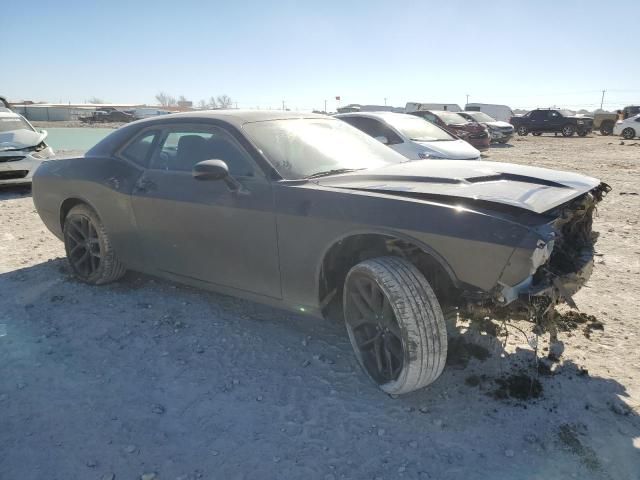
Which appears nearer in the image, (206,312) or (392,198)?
(392,198)

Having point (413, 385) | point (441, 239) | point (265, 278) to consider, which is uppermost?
point (441, 239)

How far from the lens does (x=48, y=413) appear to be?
Result: 2.67 meters

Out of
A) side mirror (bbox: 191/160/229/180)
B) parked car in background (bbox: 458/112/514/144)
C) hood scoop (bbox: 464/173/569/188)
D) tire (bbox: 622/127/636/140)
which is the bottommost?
tire (bbox: 622/127/636/140)

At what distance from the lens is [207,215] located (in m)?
3.40

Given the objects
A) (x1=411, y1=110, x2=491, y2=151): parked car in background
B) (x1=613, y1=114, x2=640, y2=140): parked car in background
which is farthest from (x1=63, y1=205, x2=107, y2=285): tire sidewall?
(x1=613, y1=114, x2=640, y2=140): parked car in background

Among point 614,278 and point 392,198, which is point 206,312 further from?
point 614,278

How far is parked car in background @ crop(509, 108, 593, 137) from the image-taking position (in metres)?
27.6

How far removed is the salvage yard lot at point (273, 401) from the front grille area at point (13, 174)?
6034 mm

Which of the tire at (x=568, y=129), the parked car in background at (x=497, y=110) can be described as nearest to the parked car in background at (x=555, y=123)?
the tire at (x=568, y=129)

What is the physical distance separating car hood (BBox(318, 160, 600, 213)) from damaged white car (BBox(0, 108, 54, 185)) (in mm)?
8145

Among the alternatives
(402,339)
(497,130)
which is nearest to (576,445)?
(402,339)

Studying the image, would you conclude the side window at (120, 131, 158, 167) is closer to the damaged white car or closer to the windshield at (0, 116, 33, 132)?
the damaged white car

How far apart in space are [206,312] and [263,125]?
1526mm

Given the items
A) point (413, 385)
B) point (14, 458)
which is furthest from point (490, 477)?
point (14, 458)
